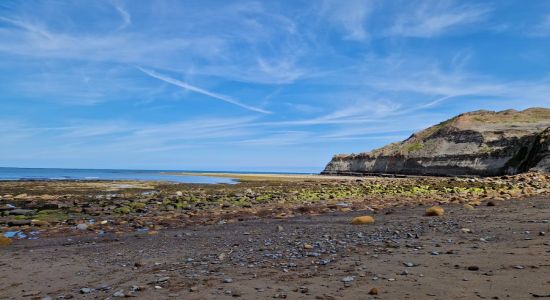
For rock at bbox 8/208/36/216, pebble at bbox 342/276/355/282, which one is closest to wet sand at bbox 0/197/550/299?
pebble at bbox 342/276/355/282

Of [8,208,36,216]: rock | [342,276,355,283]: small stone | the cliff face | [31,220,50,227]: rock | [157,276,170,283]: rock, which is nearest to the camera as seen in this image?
[342,276,355,283]: small stone

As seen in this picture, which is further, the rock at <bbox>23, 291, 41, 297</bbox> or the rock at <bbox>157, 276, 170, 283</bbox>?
the rock at <bbox>157, 276, 170, 283</bbox>

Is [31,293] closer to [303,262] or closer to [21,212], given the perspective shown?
[303,262]

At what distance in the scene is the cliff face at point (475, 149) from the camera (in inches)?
2436

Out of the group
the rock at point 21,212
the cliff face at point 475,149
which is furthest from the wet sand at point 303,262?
the cliff face at point 475,149

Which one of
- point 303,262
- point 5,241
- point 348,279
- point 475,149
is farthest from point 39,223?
point 475,149

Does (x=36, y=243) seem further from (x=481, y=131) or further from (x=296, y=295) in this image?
(x=481, y=131)

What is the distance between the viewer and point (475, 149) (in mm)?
79375

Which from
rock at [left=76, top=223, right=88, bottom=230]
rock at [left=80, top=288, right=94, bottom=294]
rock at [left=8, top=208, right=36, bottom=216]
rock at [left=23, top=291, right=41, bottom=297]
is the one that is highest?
rock at [left=8, top=208, right=36, bottom=216]

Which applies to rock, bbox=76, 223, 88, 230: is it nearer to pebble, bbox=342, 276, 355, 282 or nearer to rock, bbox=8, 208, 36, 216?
rock, bbox=8, 208, 36, 216

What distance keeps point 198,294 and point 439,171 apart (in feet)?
276

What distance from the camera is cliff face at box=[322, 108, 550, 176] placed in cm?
6188

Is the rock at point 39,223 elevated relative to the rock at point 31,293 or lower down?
elevated

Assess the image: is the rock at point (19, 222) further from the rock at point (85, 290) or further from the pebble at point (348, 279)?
the pebble at point (348, 279)
